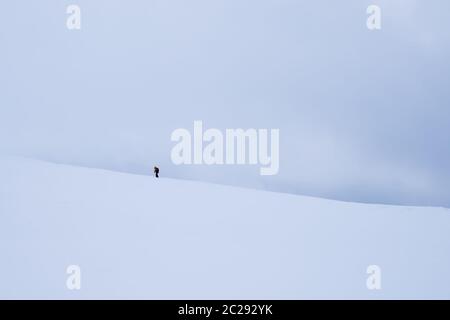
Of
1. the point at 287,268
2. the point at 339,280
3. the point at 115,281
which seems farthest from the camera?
the point at 287,268

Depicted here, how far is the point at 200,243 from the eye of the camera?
25.8 ft

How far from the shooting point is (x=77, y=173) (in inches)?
487

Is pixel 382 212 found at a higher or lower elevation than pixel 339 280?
higher

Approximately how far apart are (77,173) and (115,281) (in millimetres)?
6768

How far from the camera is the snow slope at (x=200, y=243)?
6227 mm

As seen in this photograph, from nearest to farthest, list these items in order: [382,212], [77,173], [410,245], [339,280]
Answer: [339,280] → [410,245] → [382,212] → [77,173]

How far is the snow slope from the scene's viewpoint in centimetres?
623
